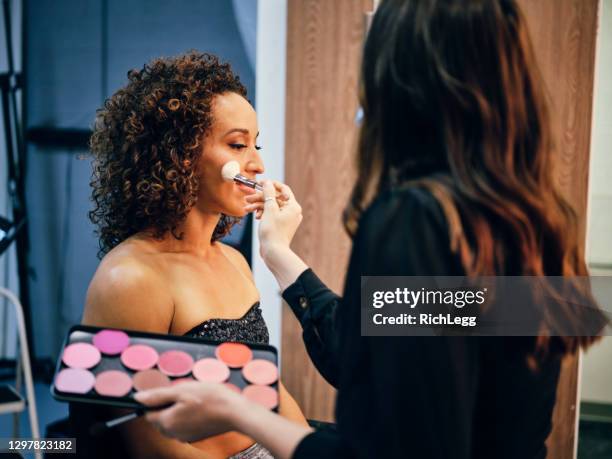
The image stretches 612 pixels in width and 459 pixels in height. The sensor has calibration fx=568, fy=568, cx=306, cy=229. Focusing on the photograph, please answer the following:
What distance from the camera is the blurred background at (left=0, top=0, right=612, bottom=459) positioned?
5.42 ft

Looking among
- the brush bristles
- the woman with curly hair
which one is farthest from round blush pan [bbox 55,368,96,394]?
the brush bristles

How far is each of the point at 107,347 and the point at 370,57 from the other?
511 mm

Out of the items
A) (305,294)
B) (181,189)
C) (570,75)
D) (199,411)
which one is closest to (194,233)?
Result: (181,189)

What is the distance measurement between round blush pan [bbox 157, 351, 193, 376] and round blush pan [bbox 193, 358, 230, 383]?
0.01 metres

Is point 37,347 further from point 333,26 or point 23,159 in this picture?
point 333,26

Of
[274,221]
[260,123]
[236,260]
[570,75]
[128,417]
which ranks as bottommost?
[128,417]

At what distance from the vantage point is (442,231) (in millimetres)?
526

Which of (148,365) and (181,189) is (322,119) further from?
(148,365)

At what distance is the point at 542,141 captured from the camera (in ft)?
1.97

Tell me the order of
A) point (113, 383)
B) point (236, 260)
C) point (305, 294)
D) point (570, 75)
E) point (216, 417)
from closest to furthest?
point (216, 417) → point (113, 383) → point (305, 294) → point (236, 260) → point (570, 75)

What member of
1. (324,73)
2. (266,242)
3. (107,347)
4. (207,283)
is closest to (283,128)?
(324,73)

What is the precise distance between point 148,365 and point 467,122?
1.66 feet

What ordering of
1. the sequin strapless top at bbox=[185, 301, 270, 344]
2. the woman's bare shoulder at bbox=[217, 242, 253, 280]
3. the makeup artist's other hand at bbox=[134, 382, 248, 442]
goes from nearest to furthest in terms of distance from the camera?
the makeup artist's other hand at bbox=[134, 382, 248, 442] < the sequin strapless top at bbox=[185, 301, 270, 344] < the woman's bare shoulder at bbox=[217, 242, 253, 280]

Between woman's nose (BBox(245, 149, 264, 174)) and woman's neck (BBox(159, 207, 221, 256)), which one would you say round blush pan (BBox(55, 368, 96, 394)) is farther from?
woman's nose (BBox(245, 149, 264, 174))
